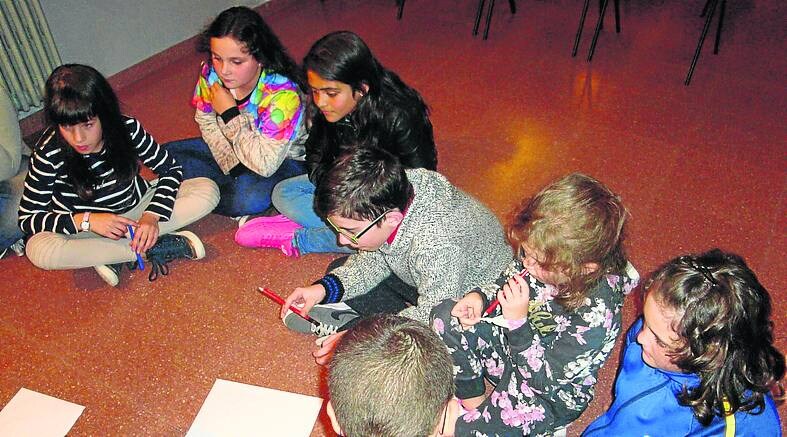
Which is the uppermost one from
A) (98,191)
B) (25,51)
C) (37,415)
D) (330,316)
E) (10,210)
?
(25,51)

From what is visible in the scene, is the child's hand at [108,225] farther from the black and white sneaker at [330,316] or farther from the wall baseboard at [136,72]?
the wall baseboard at [136,72]

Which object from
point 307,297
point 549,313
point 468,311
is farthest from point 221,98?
point 549,313

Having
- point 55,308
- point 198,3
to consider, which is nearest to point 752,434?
point 55,308

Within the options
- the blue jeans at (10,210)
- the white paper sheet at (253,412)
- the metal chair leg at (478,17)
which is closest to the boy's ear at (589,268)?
the white paper sheet at (253,412)

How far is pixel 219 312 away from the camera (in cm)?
181

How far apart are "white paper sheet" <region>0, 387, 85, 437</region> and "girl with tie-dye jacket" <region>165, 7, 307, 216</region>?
78 centimetres

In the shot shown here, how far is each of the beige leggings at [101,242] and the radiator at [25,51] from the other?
1005mm

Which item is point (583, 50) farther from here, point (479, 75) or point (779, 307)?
point (779, 307)

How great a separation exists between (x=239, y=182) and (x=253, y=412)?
0.85 metres

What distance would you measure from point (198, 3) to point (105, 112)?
1.86m

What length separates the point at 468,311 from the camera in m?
1.31

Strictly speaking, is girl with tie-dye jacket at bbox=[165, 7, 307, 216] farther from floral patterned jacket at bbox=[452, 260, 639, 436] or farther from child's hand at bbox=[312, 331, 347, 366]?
floral patterned jacket at bbox=[452, 260, 639, 436]

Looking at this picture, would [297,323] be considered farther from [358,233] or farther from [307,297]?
[358,233]

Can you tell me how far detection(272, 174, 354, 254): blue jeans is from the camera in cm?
194
